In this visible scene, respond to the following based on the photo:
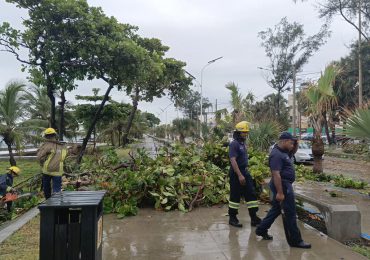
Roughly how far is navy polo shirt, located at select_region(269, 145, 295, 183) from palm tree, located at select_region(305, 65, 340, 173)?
247 inches

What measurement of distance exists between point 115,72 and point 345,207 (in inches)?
448

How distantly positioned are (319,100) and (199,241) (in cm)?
728

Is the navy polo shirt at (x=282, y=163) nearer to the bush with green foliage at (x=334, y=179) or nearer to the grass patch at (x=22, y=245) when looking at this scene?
the grass patch at (x=22, y=245)

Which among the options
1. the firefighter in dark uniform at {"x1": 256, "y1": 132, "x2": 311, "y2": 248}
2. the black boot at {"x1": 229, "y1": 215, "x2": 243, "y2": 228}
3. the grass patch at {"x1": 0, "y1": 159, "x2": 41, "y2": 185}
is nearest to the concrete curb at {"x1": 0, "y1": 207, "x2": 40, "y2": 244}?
the black boot at {"x1": 229, "y1": 215, "x2": 243, "y2": 228}

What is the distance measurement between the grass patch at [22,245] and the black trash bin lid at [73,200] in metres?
1.70

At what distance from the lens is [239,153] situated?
6891 millimetres

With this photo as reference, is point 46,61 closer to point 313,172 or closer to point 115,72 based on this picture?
point 115,72

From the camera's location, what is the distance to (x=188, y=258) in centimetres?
546

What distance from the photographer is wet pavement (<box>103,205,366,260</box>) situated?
18.2ft

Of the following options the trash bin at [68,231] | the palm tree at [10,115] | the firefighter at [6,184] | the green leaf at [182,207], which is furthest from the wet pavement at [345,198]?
the palm tree at [10,115]

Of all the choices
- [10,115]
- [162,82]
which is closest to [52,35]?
[10,115]

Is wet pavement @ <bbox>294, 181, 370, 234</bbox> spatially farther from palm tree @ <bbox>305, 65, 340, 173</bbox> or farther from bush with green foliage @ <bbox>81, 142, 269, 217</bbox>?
palm tree @ <bbox>305, 65, 340, 173</bbox>

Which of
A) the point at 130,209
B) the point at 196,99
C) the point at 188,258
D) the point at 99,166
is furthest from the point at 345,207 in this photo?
the point at 196,99

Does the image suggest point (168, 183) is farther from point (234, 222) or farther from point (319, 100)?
point (319, 100)
